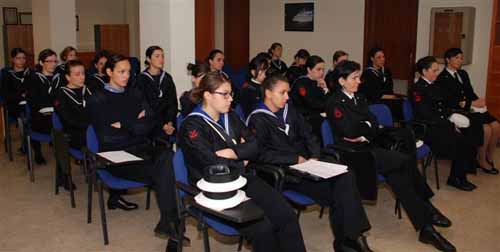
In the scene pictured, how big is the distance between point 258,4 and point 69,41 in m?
4.17

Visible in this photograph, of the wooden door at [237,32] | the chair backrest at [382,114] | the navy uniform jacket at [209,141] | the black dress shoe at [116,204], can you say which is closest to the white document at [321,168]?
the navy uniform jacket at [209,141]

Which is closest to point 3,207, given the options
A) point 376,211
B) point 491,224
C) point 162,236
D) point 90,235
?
point 90,235

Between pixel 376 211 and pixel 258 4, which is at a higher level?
pixel 258 4

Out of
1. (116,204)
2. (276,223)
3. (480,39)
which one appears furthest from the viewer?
(480,39)

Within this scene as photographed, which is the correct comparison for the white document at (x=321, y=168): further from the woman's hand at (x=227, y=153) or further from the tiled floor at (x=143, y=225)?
the tiled floor at (x=143, y=225)

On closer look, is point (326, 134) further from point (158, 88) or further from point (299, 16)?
point (299, 16)

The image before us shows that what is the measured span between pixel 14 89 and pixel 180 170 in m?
4.44

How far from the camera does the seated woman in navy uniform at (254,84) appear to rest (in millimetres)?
5871

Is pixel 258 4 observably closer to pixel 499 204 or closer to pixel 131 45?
pixel 131 45

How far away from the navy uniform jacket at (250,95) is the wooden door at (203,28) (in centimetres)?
166

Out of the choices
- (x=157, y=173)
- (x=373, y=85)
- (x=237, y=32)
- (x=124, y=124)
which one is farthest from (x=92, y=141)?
(x=237, y=32)

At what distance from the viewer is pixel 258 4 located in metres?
11.4

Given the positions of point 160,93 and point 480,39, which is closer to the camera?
point 160,93

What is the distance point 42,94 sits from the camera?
625 cm
